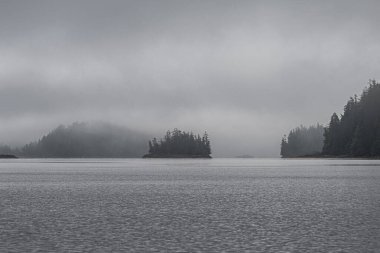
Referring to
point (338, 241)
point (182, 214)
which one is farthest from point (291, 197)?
point (338, 241)

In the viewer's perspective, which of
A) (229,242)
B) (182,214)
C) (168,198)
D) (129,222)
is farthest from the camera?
(168,198)

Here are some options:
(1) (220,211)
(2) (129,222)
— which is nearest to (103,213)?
(2) (129,222)

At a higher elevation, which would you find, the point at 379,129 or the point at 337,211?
the point at 379,129

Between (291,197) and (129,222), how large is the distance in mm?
14443

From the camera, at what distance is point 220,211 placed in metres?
24.1

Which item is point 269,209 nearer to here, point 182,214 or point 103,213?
point 182,214

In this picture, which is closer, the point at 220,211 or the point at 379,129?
the point at 220,211

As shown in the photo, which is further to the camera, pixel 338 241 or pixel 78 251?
pixel 338 241

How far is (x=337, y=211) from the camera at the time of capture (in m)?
23.9

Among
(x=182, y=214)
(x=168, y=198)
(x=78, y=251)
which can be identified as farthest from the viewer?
(x=168, y=198)

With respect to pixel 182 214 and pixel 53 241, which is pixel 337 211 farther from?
pixel 53 241

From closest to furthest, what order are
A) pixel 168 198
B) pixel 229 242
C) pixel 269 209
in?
pixel 229 242 → pixel 269 209 → pixel 168 198

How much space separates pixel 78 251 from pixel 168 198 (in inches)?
695

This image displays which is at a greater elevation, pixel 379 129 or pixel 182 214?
pixel 379 129
